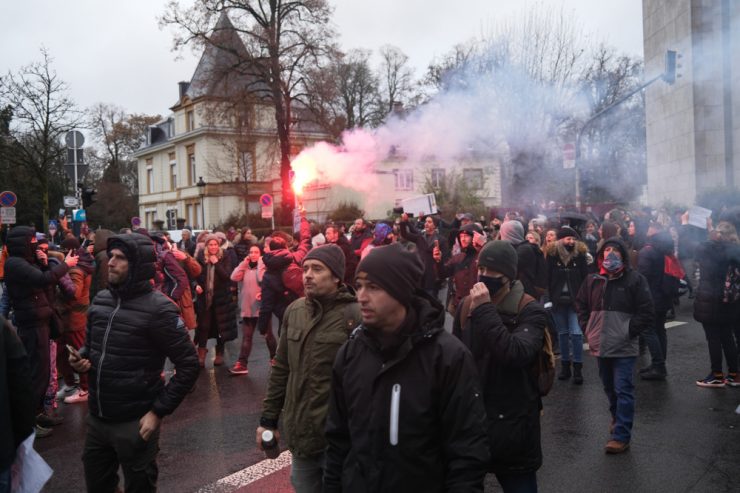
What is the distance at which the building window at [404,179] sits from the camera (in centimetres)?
2788

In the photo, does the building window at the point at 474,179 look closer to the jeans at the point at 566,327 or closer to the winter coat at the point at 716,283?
the jeans at the point at 566,327

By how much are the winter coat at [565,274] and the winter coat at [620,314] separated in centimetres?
212

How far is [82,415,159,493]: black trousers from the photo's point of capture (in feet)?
12.1

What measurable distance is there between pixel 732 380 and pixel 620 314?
2805 millimetres

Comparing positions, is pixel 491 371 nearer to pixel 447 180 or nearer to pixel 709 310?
pixel 709 310

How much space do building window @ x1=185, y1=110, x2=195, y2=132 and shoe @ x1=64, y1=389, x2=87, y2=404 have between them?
50822 millimetres

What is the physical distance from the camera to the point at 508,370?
358cm

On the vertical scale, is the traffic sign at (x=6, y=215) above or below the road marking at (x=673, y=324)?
above

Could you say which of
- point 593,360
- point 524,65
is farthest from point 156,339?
point 524,65

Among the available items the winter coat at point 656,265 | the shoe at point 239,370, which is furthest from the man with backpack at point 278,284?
the winter coat at point 656,265

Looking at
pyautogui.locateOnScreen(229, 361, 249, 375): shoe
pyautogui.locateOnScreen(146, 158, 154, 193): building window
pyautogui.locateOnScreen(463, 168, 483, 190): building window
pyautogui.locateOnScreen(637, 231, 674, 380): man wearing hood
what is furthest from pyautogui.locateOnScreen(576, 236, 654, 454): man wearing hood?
pyautogui.locateOnScreen(146, 158, 154, 193): building window

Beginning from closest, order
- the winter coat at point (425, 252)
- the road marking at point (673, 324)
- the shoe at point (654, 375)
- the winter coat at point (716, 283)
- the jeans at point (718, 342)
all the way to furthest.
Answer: the winter coat at point (716, 283) → the jeans at point (718, 342) → the shoe at point (654, 375) → the winter coat at point (425, 252) → the road marking at point (673, 324)

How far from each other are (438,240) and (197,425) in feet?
20.6

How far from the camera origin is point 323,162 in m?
19.8
